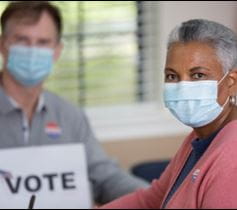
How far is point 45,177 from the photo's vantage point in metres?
1.81

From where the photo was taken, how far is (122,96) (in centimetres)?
290

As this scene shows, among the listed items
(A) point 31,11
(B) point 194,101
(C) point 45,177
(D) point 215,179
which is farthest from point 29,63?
(D) point 215,179

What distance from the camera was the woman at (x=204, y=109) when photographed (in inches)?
43.1

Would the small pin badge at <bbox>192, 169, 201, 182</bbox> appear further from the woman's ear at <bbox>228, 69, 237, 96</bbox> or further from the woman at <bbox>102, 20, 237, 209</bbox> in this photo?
the woman's ear at <bbox>228, 69, 237, 96</bbox>

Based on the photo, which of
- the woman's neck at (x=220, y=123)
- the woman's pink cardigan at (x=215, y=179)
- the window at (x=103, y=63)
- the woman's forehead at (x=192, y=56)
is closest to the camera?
the woman's pink cardigan at (x=215, y=179)

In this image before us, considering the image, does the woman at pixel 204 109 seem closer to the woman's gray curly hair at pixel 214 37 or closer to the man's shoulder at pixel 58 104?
the woman's gray curly hair at pixel 214 37

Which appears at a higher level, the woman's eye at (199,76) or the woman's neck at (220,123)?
the woman's eye at (199,76)

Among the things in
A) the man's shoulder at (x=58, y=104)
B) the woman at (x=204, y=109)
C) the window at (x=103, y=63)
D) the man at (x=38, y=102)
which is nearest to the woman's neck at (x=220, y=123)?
the woman at (x=204, y=109)

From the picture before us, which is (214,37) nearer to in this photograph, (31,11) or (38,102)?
(31,11)

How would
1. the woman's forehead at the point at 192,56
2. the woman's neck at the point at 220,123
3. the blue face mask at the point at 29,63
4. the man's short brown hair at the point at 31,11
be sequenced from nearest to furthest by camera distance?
the woman's forehead at the point at 192,56 < the woman's neck at the point at 220,123 < the man's short brown hair at the point at 31,11 < the blue face mask at the point at 29,63

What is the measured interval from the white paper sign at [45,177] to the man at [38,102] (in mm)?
203

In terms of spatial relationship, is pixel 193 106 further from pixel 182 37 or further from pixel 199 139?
pixel 182 37

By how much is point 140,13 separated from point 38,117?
0.84 m

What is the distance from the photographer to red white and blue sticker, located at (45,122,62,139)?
207 cm
